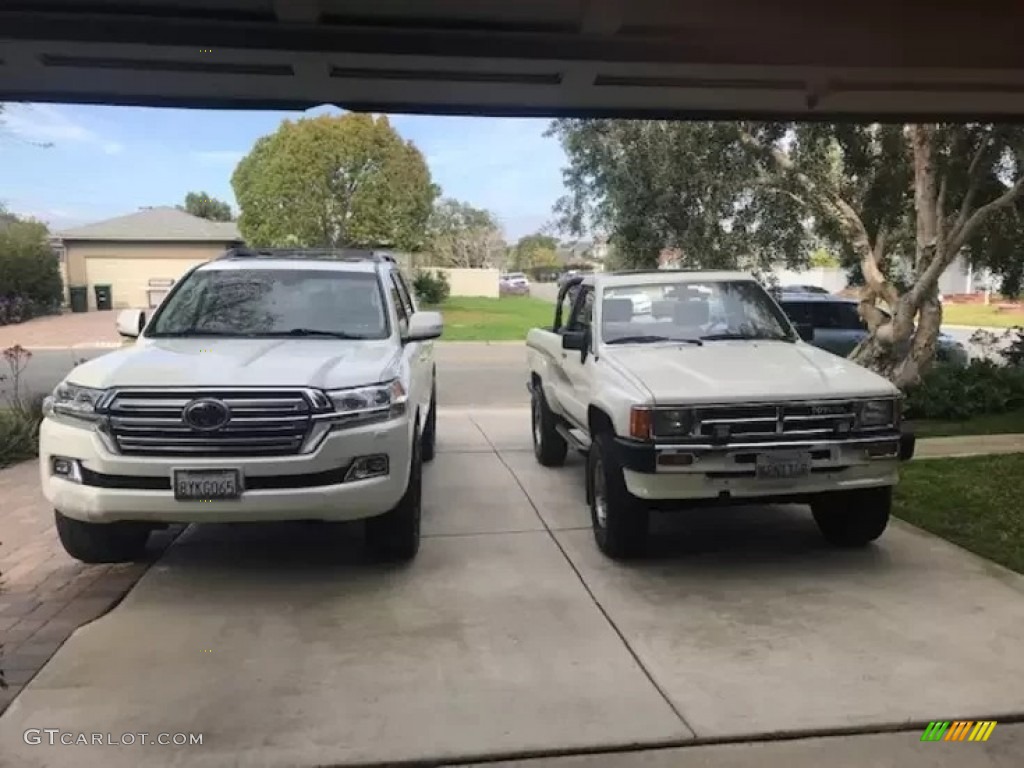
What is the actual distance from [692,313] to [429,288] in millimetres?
33569

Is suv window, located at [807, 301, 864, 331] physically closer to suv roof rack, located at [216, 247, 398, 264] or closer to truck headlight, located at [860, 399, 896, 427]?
suv roof rack, located at [216, 247, 398, 264]

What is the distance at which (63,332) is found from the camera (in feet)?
99.6

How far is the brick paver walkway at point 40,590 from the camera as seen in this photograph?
471 centimetres

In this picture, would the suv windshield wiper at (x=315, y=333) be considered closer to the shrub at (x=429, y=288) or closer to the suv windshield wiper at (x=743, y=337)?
the suv windshield wiper at (x=743, y=337)

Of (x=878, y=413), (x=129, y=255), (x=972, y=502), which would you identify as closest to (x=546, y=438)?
(x=972, y=502)

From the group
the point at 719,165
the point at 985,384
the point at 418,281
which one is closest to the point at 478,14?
the point at 719,165

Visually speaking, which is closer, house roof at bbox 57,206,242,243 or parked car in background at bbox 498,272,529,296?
house roof at bbox 57,206,242,243

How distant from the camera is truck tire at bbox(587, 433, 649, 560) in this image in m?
5.96

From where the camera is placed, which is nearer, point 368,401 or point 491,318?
point 368,401

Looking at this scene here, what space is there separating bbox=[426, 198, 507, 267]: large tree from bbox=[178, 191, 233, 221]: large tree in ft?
74.3

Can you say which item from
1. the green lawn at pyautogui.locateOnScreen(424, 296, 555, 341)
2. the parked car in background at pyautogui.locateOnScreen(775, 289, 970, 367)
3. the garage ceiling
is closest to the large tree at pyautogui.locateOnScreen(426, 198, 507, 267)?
the green lawn at pyautogui.locateOnScreen(424, 296, 555, 341)

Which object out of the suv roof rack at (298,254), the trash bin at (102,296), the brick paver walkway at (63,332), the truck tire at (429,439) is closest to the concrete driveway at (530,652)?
the suv roof rack at (298,254)

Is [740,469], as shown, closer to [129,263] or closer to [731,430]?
[731,430]

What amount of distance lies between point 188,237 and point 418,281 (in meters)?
11.9
